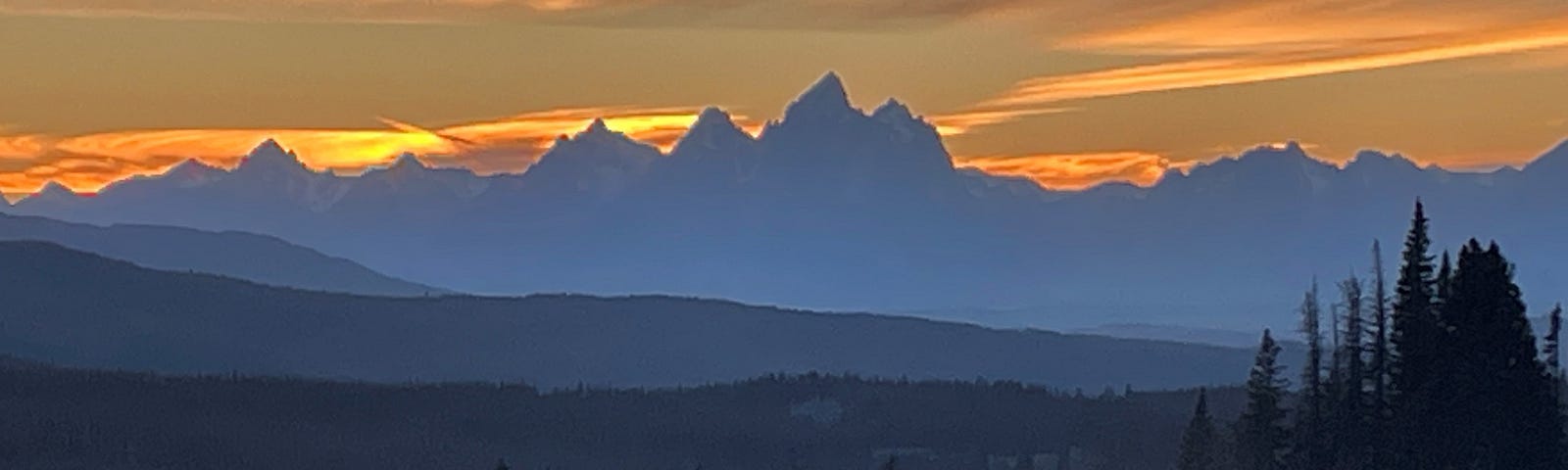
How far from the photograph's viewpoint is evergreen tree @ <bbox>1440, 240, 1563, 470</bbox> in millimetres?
76562

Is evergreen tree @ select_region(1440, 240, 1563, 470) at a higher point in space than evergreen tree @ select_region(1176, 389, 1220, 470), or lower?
lower

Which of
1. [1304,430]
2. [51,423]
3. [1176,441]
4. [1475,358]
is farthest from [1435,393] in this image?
[51,423]

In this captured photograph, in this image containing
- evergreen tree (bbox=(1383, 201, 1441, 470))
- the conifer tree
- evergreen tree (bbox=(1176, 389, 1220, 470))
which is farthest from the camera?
evergreen tree (bbox=(1176, 389, 1220, 470))

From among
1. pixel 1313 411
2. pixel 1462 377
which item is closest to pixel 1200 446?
pixel 1313 411

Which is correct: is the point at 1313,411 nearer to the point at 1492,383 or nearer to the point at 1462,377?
the point at 1462,377

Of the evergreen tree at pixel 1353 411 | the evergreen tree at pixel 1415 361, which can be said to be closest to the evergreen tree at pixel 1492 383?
the evergreen tree at pixel 1415 361

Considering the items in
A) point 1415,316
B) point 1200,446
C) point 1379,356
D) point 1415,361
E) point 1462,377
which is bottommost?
point 1462,377

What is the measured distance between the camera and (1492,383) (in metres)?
76.6

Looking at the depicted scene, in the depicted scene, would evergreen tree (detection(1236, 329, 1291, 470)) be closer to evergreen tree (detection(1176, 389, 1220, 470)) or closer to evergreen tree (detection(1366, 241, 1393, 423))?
evergreen tree (detection(1176, 389, 1220, 470))

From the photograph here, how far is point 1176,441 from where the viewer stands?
184m

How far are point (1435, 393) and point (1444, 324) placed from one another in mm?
1723

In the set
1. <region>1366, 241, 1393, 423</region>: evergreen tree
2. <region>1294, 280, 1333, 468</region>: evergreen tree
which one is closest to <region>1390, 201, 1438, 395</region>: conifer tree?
<region>1366, 241, 1393, 423</region>: evergreen tree

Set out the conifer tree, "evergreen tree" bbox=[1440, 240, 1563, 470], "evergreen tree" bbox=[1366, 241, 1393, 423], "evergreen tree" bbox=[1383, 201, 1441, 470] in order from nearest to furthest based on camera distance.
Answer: "evergreen tree" bbox=[1440, 240, 1563, 470] < "evergreen tree" bbox=[1383, 201, 1441, 470] < the conifer tree < "evergreen tree" bbox=[1366, 241, 1393, 423]

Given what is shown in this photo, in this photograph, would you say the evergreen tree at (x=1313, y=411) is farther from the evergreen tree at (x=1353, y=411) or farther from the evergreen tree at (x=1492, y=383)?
the evergreen tree at (x=1492, y=383)
